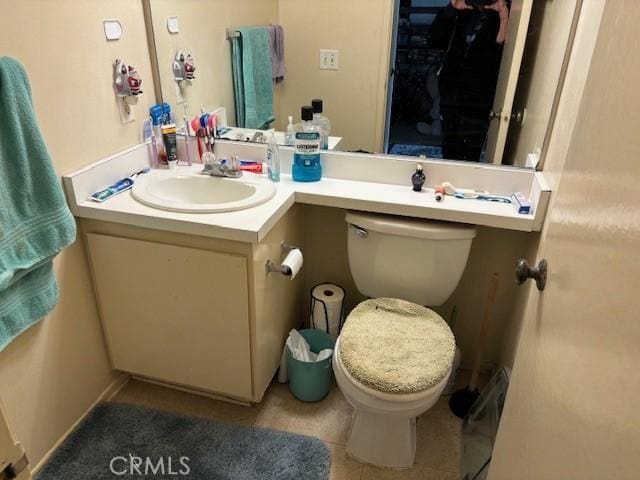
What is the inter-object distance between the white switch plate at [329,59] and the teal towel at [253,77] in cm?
20

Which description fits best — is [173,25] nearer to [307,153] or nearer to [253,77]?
[253,77]

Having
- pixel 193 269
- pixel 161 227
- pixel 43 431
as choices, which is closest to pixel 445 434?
pixel 193 269

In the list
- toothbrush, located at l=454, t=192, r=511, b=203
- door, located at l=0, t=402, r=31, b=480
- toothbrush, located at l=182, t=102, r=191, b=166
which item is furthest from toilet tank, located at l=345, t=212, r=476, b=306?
door, located at l=0, t=402, r=31, b=480

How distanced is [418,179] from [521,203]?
333mm

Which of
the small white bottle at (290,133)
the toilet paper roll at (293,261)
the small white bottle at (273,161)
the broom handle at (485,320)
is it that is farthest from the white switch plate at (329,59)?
the broom handle at (485,320)

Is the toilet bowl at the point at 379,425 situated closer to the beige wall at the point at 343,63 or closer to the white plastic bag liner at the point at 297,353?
the white plastic bag liner at the point at 297,353

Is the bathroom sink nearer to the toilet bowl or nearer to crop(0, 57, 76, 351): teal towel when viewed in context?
crop(0, 57, 76, 351): teal towel

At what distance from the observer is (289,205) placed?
1544 millimetres

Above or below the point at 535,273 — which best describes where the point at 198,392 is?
below

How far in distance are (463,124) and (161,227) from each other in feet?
3.39

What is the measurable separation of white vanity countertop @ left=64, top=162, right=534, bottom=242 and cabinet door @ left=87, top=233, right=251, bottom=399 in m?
0.09

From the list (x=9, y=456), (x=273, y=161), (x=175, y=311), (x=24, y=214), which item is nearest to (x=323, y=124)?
(x=273, y=161)

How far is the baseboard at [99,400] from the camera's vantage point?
4.83ft

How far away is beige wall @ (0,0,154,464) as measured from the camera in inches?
48.9
